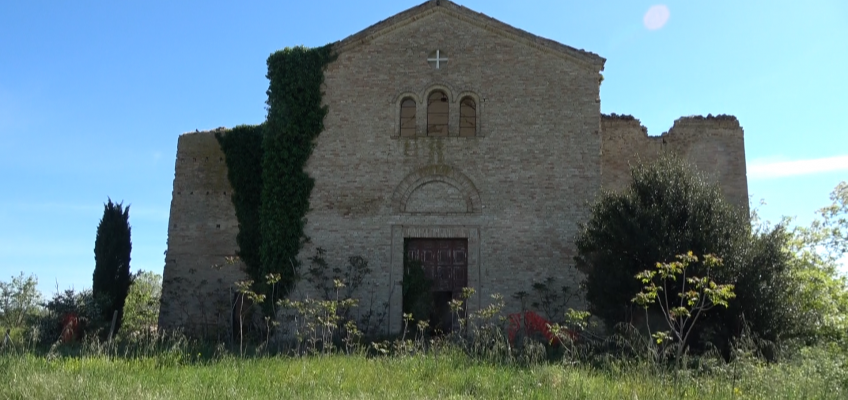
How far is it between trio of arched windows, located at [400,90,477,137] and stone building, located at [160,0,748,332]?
2cm

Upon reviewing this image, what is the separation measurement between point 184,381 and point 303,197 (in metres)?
8.31

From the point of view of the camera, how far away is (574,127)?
56.3ft

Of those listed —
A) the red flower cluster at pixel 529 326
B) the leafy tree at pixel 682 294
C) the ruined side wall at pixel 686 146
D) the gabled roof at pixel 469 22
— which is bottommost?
the red flower cluster at pixel 529 326

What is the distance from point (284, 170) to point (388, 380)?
9.04 meters

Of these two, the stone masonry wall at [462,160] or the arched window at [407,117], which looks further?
the arched window at [407,117]

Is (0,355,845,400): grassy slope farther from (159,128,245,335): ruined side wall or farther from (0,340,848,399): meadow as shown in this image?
(159,128,245,335): ruined side wall

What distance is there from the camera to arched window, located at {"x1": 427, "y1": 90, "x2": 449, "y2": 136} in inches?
693

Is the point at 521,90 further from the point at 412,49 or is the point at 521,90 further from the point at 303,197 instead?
the point at 303,197

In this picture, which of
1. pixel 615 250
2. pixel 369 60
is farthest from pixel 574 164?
pixel 369 60

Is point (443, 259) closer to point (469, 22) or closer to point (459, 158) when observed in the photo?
point (459, 158)

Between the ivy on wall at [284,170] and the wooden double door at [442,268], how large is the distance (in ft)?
9.39

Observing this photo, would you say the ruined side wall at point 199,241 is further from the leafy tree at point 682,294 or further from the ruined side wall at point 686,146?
the leafy tree at point 682,294

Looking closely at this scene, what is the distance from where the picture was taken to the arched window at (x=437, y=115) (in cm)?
1761

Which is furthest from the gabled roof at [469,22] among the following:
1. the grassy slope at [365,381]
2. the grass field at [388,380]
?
the grassy slope at [365,381]
